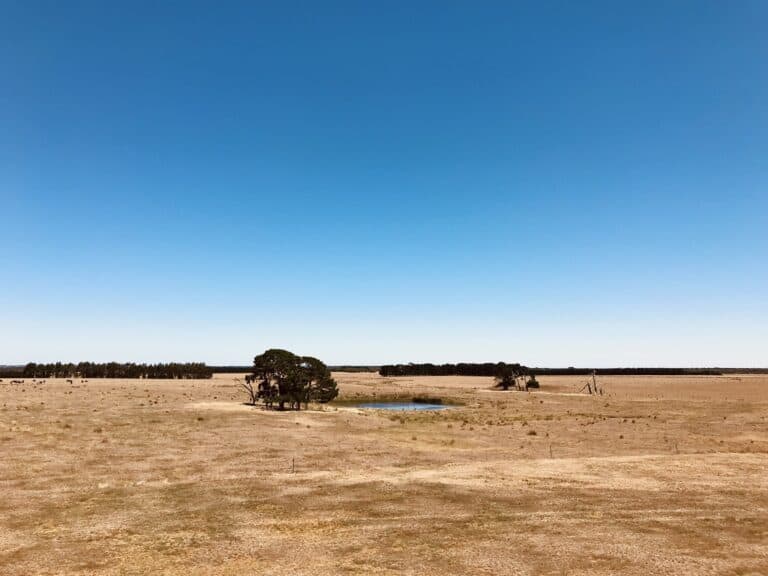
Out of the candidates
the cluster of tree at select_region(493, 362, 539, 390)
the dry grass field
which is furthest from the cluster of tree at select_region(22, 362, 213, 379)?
the dry grass field

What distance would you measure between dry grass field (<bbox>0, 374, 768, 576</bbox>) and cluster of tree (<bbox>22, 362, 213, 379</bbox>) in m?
127

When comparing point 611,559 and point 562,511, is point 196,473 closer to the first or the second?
point 562,511

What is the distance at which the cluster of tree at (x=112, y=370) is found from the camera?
16038 centimetres

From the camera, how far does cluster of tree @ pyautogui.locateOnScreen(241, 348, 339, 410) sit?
64188 mm

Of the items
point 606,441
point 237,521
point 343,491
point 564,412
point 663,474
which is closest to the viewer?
point 237,521

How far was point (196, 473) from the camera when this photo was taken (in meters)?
28.9

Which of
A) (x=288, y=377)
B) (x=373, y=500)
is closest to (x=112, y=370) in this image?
(x=288, y=377)

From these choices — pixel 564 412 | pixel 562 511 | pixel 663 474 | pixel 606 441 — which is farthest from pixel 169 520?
pixel 564 412

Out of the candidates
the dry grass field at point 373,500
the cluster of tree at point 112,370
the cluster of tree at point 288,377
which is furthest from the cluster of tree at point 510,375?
the cluster of tree at point 112,370

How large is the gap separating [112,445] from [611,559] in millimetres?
34485

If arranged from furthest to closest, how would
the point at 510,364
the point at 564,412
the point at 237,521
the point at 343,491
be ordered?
the point at 510,364
the point at 564,412
the point at 343,491
the point at 237,521

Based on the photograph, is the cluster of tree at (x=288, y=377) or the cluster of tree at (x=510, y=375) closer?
the cluster of tree at (x=288, y=377)

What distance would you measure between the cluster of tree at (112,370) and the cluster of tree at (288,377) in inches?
4516

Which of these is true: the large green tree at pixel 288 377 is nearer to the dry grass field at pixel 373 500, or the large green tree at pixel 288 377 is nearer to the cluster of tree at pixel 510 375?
the dry grass field at pixel 373 500
